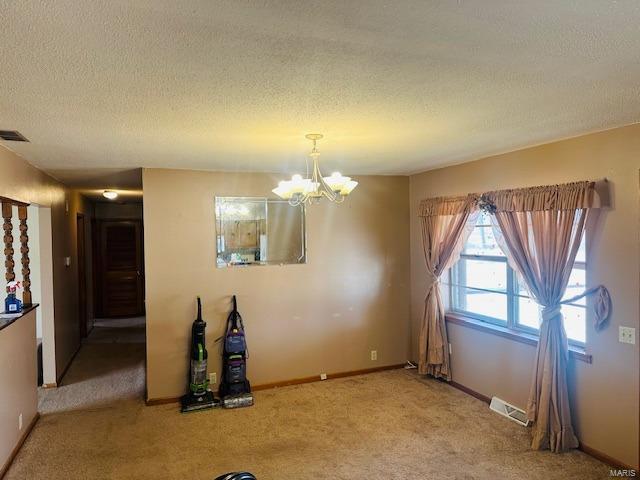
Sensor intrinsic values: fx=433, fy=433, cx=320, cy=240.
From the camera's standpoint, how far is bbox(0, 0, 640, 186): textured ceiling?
1.36 m

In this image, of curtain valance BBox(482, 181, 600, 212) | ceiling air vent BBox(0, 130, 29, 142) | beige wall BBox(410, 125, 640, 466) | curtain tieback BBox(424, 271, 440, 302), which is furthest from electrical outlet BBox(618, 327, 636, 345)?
ceiling air vent BBox(0, 130, 29, 142)

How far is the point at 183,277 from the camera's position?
14.4ft

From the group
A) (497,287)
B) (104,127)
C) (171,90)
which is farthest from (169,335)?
(497,287)

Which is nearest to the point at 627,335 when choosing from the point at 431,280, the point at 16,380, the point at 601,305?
the point at 601,305

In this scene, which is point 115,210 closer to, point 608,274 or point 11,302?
point 11,302

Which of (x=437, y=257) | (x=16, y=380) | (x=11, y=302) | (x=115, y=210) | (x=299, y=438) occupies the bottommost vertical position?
(x=299, y=438)

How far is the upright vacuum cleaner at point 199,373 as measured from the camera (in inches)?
165

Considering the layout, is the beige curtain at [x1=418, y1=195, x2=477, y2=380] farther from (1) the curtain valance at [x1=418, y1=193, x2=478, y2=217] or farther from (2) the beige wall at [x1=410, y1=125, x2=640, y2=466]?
(2) the beige wall at [x1=410, y1=125, x2=640, y2=466]

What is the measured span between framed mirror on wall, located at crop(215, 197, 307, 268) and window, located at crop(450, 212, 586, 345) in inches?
69.1

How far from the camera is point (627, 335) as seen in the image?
2.90 metres

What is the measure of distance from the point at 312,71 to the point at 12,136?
2225 mm

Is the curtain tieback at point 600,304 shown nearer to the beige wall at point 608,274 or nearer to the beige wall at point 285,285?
the beige wall at point 608,274

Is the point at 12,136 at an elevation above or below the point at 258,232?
above

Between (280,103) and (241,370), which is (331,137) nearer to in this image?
(280,103)
